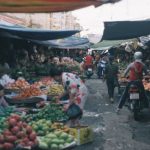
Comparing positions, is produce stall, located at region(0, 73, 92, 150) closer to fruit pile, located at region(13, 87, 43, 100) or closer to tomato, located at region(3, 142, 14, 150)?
tomato, located at region(3, 142, 14, 150)

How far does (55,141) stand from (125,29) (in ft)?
21.4

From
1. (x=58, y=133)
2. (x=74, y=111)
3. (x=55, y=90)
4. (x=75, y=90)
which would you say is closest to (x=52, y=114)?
(x=74, y=111)

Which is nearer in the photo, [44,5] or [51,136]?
[44,5]

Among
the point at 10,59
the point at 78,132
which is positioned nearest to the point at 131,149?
the point at 78,132

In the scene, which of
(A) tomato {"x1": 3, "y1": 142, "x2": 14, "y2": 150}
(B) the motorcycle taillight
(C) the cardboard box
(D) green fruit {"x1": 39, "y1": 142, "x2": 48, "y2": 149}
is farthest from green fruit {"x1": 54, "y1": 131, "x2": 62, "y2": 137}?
(B) the motorcycle taillight

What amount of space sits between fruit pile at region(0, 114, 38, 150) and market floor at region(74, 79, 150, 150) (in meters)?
2.22

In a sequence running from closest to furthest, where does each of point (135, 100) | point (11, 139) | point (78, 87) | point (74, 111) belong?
point (11, 139) < point (74, 111) < point (78, 87) < point (135, 100)

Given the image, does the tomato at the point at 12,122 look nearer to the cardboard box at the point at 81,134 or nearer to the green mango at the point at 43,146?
the green mango at the point at 43,146

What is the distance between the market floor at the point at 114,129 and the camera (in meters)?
8.05

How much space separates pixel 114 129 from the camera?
9.70 meters

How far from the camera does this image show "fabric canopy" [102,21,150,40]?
1115cm

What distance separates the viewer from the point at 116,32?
12.3 m

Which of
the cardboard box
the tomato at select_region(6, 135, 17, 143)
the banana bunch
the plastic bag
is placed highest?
the tomato at select_region(6, 135, 17, 143)

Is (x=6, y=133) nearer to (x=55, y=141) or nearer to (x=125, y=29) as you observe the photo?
(x=55, y=141)
